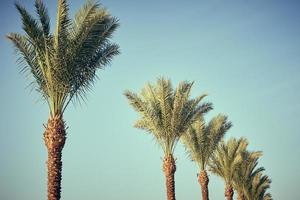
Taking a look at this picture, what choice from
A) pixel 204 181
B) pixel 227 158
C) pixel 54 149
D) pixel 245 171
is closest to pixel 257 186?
pixel 245 171

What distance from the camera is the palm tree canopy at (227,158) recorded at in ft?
114

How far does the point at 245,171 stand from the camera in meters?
39.9

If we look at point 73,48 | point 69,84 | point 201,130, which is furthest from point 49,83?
point 201,130

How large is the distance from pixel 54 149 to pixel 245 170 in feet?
96.2

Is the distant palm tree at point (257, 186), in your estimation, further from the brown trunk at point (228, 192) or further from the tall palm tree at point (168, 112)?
the tall palm tree at point (168, 112)

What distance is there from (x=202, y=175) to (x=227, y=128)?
4.35m

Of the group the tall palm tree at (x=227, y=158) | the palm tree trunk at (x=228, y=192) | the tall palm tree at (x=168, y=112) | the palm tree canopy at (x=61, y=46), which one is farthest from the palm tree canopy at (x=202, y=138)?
the palm tree canopy at (x=61, y=46)

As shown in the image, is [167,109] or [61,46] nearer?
[61,46]

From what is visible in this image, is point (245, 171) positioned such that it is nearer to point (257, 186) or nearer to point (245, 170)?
point (245, 170)

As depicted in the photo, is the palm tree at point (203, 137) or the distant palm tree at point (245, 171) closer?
the palm tree at point (203, 137)

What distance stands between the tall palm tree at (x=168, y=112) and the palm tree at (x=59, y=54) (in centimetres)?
703

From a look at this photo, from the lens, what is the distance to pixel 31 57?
16.2m

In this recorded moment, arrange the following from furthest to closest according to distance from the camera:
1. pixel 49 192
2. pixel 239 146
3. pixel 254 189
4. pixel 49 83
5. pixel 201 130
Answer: pixel 254 189
pixel 239 146
pixel 201 130
pixel 49 83
pixel 49 192

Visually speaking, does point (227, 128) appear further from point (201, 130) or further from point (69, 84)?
point (69, 84)
